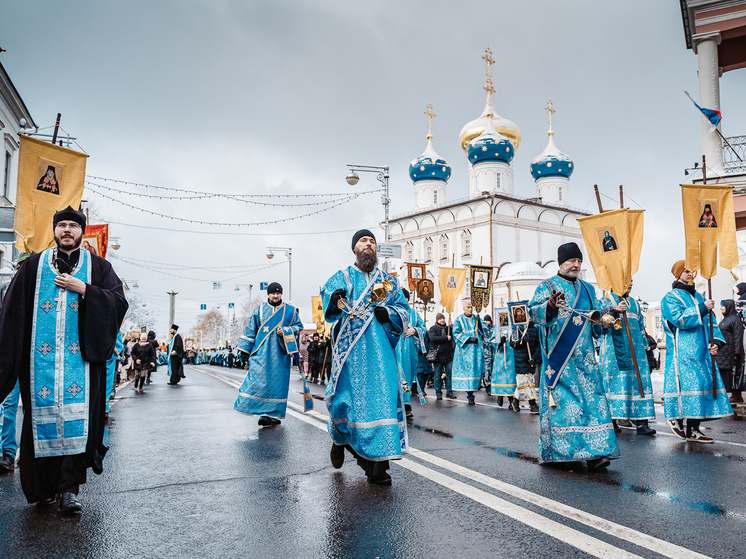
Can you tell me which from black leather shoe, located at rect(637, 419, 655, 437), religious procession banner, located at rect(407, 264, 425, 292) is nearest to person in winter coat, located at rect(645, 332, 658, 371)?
black leather shoe, located at rect(637, 419, 655, 437)

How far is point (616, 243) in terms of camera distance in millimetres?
7527

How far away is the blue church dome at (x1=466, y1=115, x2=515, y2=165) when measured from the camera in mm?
53375

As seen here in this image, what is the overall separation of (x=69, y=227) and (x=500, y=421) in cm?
656

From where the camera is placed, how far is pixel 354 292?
5418mm

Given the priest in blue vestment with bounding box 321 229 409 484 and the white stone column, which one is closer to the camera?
the priest in blue vestment with bounding box 321 229 409 484

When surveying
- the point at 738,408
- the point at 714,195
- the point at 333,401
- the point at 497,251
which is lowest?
the point at 738,408

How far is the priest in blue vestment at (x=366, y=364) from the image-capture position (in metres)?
4.92

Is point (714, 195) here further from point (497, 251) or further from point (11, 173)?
point (497, 251)

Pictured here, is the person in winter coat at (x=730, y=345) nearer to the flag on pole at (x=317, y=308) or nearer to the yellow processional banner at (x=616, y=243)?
the yellow processional banner at (x=616, y=243)

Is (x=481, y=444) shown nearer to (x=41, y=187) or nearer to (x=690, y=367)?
(x=690, y=367)

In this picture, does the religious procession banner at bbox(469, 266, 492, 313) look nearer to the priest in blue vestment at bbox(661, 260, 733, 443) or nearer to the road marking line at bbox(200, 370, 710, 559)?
the priest in blue vestment at bbox(661, 260, 733, 443)

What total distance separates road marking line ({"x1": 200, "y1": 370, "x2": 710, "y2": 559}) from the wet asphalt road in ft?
0.04

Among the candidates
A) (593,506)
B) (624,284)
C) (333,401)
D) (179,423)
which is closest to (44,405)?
(333,401)

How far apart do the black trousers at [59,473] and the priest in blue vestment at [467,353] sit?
10.2m
